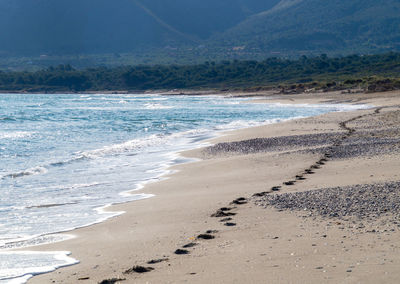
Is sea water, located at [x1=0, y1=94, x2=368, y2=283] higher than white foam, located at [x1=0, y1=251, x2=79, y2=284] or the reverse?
the reverse

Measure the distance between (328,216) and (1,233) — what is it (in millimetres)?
4498

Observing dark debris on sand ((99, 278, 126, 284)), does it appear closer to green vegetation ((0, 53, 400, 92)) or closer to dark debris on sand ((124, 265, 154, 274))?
dark debris on sand ((124, 265, 154, 274))

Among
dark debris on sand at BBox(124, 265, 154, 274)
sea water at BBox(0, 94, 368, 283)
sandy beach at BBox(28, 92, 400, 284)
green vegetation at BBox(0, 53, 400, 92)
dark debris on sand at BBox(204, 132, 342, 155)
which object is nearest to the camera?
sandy beach at BBox(28, 92, 400, 284)

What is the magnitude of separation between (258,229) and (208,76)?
10858 centimetres

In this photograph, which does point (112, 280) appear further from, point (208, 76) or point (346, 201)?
point (208, 76)

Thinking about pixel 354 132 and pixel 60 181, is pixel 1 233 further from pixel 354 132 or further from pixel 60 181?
pixel 354 132

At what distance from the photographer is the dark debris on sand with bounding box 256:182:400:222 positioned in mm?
7445

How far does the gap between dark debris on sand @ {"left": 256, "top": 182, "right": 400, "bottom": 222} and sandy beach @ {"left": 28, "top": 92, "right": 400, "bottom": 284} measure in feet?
0.05

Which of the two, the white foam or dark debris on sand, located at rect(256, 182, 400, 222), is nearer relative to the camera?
the white foam

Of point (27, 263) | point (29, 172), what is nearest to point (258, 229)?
point (27, 263)

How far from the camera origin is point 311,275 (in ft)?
16.8

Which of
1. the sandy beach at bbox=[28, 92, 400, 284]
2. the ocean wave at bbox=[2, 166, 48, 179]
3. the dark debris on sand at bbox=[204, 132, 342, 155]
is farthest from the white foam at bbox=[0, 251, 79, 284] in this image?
the dark debris on sand at bbox=[204, 132, 342, 155]

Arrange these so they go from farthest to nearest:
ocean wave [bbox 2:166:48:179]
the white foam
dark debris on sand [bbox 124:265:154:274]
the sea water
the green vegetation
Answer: the green vegetation, ocean wave [bbox 2:166:48:179], the sea water, the white foam, dark debris on sand [bbox 124:265:154:274]

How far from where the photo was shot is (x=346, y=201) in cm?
814
